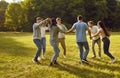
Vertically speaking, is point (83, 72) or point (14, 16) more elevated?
point (14, 16)

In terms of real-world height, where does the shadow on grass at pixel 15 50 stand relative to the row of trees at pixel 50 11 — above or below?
below

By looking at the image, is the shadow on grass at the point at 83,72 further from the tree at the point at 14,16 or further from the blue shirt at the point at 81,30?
the tree at the point at 14,16

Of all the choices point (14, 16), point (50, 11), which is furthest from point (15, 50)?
point (14, 16)

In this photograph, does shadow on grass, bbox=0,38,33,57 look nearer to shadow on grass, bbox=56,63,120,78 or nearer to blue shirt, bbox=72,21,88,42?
shadow on grass, bbox=56,63,120,78

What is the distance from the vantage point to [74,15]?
6744cm

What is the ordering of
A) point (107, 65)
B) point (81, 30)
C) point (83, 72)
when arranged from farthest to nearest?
point (107, 65), point (81, 30), point (83, 72)

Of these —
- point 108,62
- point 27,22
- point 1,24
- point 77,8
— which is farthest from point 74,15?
point 108,62

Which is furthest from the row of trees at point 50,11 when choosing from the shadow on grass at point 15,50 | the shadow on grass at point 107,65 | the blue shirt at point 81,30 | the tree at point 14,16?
the blue shirt at point 81,30

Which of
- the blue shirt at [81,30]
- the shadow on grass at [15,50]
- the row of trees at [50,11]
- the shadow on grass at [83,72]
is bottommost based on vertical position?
the shadow on grass at [15,50]

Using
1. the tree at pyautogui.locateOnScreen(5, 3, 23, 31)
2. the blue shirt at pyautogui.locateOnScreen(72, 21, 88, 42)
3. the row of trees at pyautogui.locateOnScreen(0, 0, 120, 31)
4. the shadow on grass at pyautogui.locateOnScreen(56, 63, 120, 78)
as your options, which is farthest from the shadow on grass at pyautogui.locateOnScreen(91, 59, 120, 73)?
the tree at pyautogui.locateOnScreen(5, 3, 23, 31)

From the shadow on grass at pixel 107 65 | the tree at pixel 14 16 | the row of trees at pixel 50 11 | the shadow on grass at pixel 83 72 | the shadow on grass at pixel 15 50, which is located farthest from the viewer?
the row of trees at pixel 50 11

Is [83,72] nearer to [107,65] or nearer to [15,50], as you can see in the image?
[107,65]

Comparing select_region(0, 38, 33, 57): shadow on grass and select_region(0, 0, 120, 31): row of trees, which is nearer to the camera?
select_region(0, 38, 33, 57): shadow on grass

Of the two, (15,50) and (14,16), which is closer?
(15,50)
